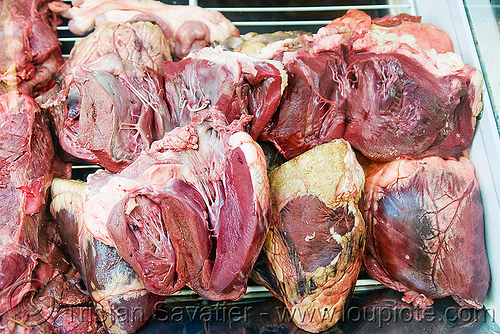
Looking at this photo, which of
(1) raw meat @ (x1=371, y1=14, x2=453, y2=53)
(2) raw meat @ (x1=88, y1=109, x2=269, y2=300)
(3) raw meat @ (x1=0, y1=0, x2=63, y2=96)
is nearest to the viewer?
(2) raw meat @ (x1=88, y1=109, x2=269, y2=300)

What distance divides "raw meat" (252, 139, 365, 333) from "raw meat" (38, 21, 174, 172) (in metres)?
0.66

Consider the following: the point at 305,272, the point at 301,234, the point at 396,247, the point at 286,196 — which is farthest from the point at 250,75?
the point at 396,247

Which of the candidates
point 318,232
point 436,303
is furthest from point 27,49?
point 436,303

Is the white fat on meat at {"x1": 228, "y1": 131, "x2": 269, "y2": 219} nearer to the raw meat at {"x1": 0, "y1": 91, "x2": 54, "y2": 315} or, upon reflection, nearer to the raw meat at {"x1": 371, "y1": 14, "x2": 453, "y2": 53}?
the raw meat at {"x1": 0, "y1": 91, "x2": 54, "y2": 315}

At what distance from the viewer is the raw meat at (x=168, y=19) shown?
2279 millimetres

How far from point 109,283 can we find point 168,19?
1.44m

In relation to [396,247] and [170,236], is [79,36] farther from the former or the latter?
[396,247]

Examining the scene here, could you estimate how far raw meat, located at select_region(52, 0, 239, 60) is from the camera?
2279mm

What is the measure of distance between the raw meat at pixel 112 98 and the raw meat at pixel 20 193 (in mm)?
112

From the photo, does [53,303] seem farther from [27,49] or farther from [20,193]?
[27,49]

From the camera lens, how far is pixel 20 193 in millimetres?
1811

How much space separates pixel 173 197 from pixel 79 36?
1473 mm

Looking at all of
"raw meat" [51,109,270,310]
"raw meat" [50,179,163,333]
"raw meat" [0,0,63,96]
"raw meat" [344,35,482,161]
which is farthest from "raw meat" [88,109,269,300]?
"raw meat" [0,0,63,96]

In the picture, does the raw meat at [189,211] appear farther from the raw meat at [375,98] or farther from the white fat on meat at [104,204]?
the raw meat at [375,98]
